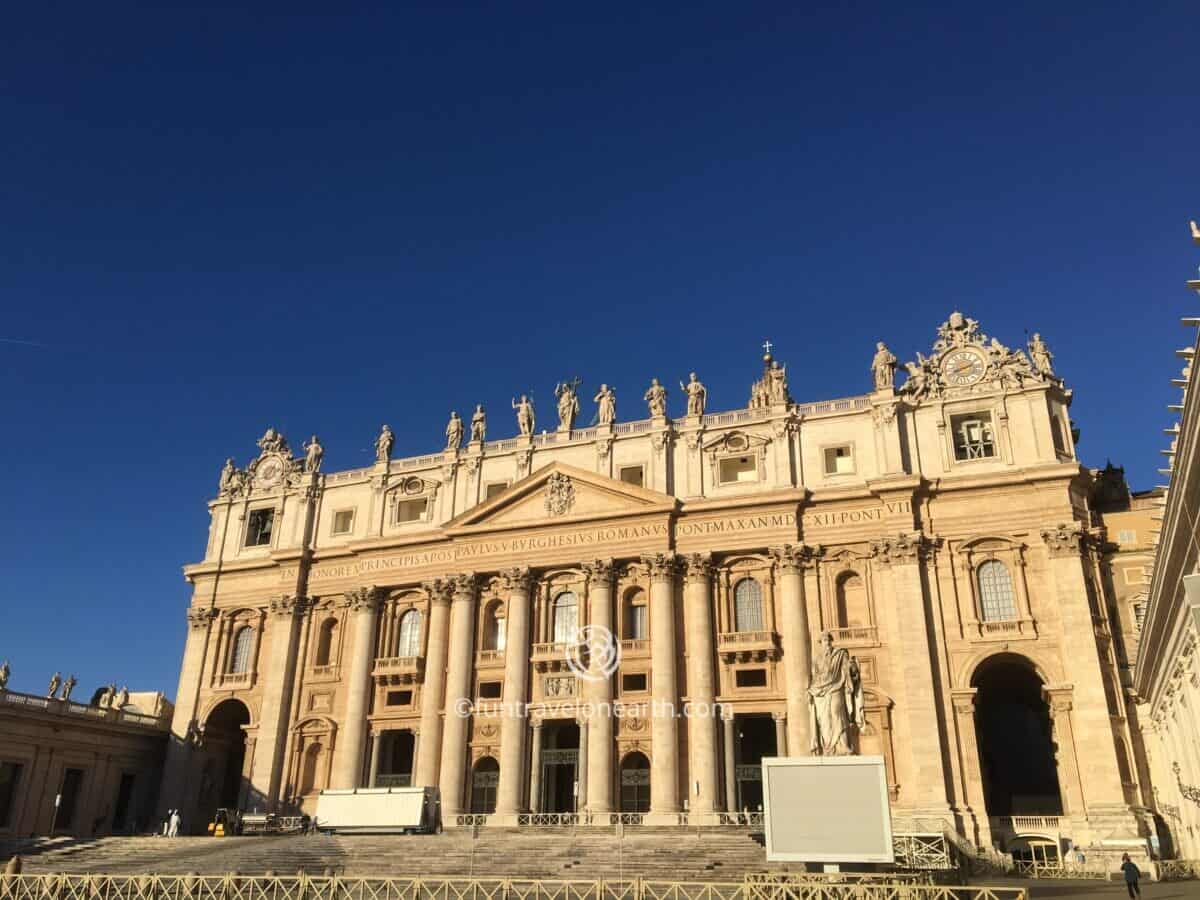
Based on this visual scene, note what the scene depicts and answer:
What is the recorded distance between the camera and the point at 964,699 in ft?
135

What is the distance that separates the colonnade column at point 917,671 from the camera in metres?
39.7

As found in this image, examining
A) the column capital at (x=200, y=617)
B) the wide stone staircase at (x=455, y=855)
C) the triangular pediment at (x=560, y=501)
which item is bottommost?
the wide stone staircase at (x=455, y=855)

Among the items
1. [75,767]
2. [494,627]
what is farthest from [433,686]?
[75,767]

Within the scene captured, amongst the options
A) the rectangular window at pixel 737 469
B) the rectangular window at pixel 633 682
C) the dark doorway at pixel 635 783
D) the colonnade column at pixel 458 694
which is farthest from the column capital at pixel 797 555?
the colonnade column at pixel 458 694

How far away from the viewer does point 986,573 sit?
43.5m

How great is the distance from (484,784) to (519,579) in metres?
9.93

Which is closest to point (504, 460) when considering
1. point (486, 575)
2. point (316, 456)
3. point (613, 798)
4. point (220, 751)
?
point (486, 575)

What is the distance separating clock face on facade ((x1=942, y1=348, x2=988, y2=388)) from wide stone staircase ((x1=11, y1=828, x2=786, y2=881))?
2333cm

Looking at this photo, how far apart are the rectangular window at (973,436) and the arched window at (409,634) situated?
28520 millimetres

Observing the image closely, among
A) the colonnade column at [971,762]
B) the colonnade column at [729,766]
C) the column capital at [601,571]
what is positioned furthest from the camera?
the column capital at [601,571]

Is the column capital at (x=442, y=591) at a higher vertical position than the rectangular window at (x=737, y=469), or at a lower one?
lower

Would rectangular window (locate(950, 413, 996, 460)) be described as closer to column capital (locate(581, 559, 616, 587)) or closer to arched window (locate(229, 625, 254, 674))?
column capital (locate(581, 559, 616, 587))

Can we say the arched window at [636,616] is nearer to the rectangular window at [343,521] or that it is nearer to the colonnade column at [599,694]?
the colonnade column at [599,694]

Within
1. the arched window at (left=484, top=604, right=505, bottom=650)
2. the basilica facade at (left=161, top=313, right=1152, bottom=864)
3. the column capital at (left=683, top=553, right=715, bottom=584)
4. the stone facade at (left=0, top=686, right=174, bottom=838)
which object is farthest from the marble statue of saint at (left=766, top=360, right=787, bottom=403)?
the stone facade at (left=0, top=686, right=174, bottom=838)
